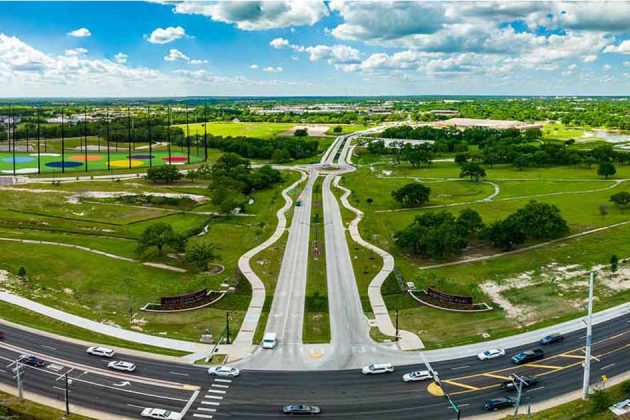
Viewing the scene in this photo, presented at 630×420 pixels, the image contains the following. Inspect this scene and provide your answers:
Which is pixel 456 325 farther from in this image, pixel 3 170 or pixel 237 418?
pixel 3 170

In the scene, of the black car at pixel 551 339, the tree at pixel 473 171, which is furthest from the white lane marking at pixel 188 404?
the tree at pixel 473 171

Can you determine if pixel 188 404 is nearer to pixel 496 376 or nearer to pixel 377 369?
pixel 377 369

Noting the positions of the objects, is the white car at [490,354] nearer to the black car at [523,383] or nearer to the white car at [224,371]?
the black car at [523,383]

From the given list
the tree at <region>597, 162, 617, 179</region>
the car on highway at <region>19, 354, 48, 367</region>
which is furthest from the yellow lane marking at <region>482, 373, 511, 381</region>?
the tree at <region>597, 162, 617, 179</region>

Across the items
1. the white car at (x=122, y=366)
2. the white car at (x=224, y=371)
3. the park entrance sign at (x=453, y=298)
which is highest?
the park entrance sign at (x=453, y=298)

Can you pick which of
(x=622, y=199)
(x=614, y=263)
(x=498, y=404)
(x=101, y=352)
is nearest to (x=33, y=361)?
(x=101, y=352)

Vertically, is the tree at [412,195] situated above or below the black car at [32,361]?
above

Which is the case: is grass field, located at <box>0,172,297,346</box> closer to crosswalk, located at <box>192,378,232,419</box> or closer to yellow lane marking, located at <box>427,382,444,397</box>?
crosswalk, located at <box>192,378,232,419</box>

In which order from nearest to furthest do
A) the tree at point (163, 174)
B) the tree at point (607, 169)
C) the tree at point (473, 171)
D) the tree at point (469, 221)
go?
the tree at point (469, 221) → the tree at point (163, 174) → the tree at point (607, 169) → the tree at point (473, 171)
